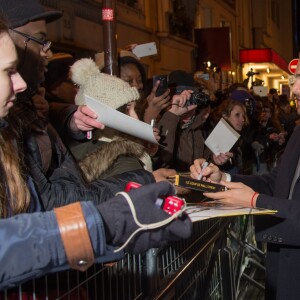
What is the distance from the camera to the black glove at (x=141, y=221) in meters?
1.50

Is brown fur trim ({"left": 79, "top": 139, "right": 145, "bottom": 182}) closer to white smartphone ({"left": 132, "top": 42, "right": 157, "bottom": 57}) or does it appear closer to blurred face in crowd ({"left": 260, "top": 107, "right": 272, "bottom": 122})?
white smartphone ({"left": 132, "top": 42, "right": 157, "bottom": 57})

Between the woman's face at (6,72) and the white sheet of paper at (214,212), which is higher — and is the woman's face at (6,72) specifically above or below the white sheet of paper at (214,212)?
above

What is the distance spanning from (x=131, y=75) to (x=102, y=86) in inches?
45.8

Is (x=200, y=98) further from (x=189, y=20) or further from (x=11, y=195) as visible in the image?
(x=189, y=20)

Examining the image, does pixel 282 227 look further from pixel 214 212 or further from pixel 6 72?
pixel 6 72

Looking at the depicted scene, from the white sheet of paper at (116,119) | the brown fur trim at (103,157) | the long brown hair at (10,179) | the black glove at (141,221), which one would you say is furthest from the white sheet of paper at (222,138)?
the black glove at (141,221)

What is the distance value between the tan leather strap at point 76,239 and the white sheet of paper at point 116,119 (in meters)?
1.01

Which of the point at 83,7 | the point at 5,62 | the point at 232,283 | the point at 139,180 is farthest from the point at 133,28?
the point at 5,62

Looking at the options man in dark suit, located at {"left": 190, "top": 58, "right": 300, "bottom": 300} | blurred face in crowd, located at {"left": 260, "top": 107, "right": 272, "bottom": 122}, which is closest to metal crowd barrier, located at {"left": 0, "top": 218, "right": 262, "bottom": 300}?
man in dark suit, located at {"left": 190, "top": 58, "right": 300, "bottom": 300}

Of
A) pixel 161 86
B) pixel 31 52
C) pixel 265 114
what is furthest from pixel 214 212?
pixel 265 114

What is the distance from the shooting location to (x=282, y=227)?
9.40ft

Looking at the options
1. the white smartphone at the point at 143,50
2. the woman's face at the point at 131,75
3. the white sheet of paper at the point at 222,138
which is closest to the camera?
the woman's face at the point at 131,75

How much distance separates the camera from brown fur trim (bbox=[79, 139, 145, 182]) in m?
2.76

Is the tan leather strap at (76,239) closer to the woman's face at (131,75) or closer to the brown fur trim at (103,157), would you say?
the brown fur trim at (103,157)
